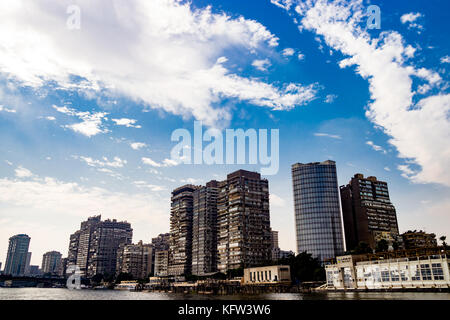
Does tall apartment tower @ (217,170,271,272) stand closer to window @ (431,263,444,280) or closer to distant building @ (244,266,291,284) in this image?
distant building @ (244,266,291,284)

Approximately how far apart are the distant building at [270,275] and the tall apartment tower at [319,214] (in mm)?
48780

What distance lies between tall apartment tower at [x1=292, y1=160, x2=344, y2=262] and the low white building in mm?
70822

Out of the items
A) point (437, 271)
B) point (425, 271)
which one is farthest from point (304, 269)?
point (437, 271)

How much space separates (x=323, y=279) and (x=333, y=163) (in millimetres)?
78430

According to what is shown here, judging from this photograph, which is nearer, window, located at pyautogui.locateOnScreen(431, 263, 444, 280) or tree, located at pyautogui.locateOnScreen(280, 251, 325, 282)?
window, located at pyautogui.locateOnScreen(431, 263, 444, 280)

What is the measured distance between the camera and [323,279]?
457 feet

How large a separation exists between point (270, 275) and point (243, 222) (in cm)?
4483

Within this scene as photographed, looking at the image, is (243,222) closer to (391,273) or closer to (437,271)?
(391,273)

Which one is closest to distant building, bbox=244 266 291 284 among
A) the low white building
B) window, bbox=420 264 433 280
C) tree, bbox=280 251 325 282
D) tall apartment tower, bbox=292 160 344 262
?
tree, bbox=280 251 325 282

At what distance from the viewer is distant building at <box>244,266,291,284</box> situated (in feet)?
458

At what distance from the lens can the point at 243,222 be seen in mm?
184750

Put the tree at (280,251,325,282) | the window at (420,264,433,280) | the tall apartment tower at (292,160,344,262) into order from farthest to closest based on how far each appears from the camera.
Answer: the tall apartment tower at (292,160,344,262) → the tree at (280,251,325,282) → the window at (420,264,433,280)
